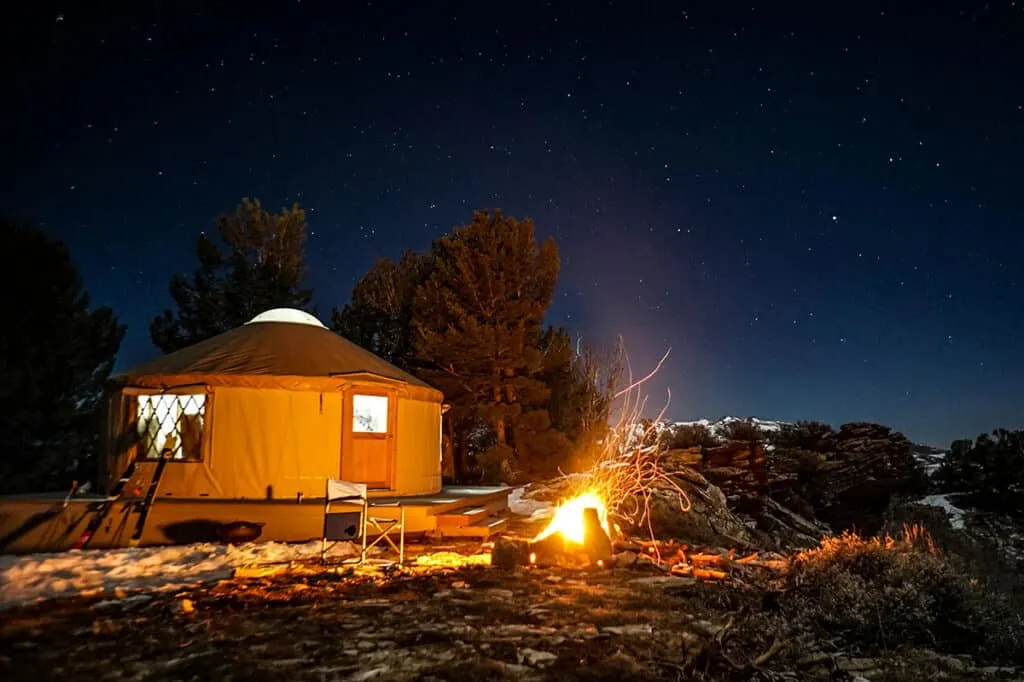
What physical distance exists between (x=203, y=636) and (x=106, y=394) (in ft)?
20.2

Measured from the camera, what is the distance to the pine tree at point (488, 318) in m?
14.5

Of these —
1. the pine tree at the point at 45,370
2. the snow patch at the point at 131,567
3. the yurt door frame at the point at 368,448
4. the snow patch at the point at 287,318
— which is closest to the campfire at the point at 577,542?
the snow patch at the point at 131,567

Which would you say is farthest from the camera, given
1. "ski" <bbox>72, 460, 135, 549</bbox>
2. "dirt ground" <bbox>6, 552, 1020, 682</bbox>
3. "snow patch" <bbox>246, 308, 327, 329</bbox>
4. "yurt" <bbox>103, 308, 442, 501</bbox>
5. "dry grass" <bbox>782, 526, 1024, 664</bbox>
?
"snow patch" <bbox>246, 308, 327, 329</bbox>

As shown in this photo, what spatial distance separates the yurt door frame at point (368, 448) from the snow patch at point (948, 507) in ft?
34.1

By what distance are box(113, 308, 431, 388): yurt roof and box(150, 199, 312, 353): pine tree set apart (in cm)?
657

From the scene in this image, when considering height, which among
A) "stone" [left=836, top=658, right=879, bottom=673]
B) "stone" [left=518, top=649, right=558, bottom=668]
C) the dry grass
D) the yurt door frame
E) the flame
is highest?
the yurt door frame

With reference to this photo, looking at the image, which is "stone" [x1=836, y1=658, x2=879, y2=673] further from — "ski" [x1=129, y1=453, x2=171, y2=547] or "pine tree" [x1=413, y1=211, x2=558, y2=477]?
"pine tree" [x1=413, y1=211, x2=558, y2=477]

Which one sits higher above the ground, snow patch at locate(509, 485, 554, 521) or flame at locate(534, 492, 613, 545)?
flame at locate(534, 492, 613, 545)

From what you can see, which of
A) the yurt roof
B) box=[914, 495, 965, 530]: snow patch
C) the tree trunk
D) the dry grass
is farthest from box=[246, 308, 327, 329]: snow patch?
box=[914, 495, 965, 530]: snow patch

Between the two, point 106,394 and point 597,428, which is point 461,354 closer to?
point 597,428

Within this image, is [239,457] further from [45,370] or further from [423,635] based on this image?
[45,370]

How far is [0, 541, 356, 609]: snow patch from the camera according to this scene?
4.59 metres

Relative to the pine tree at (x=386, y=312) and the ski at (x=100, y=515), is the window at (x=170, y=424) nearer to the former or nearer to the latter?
the ski at (x=100, y=515)

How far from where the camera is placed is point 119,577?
5.00 meters
